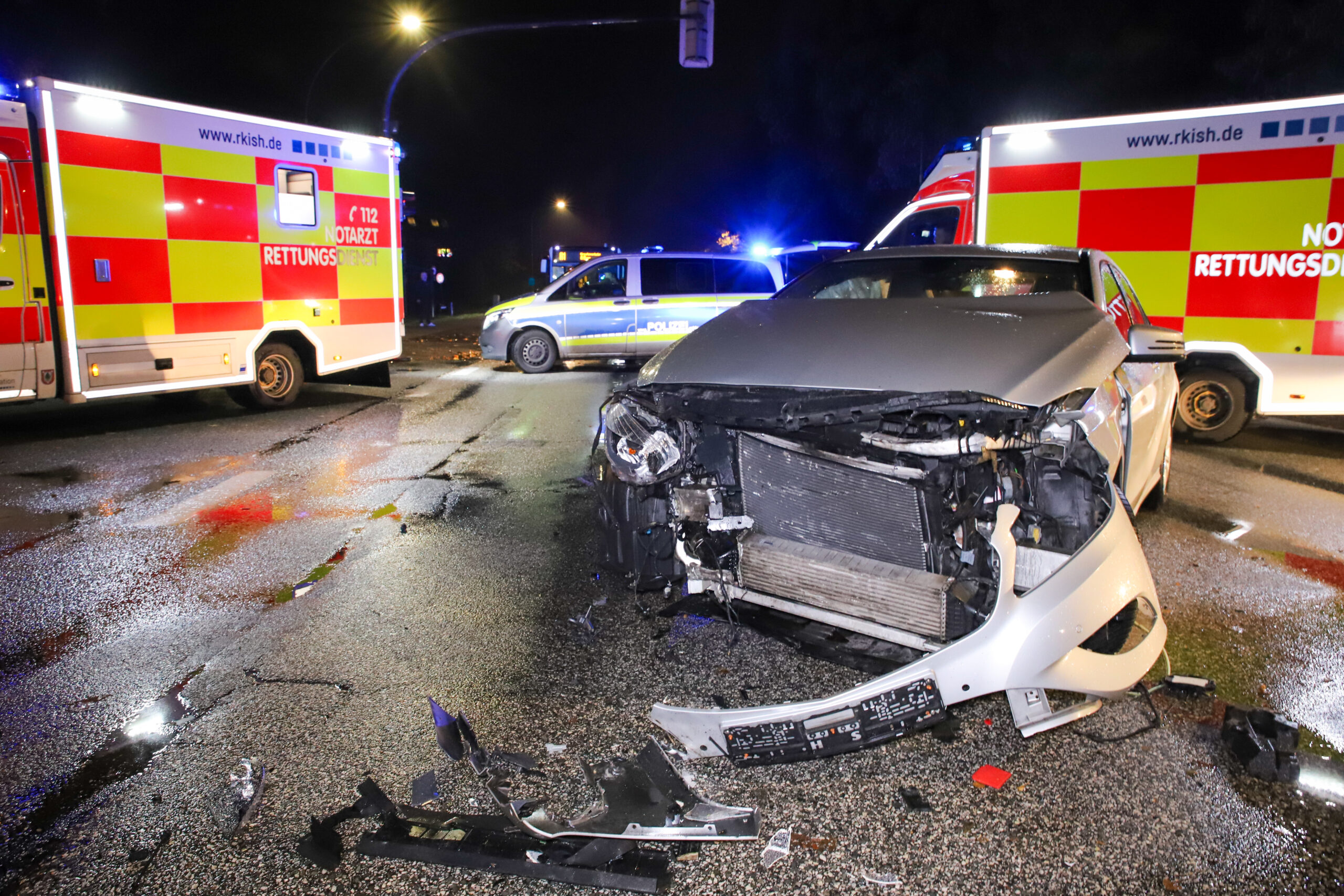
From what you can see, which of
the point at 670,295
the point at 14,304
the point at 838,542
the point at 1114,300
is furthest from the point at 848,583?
the point at 670,295

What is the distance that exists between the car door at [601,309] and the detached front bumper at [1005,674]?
1121 cm

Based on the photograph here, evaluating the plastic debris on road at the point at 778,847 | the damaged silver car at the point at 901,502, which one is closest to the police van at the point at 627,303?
the damaged silver car at the point at 901,502

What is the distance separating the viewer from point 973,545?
2.97m

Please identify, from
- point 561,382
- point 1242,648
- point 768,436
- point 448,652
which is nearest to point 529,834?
point 448,652

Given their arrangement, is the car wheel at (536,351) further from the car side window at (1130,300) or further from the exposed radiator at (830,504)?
the exposed radiator at (830,504)

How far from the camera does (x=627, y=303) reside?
44.3ft

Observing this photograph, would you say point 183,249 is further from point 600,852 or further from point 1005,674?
point 1005,674

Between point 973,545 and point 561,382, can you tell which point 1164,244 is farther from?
point 561,382

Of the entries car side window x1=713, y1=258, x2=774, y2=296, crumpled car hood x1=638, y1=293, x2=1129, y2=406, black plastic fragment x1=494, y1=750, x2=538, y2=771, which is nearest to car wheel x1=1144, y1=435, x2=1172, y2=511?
crumpled car hood x1=638, y1=293, x2=1129, y2=406

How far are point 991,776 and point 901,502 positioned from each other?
885 mm

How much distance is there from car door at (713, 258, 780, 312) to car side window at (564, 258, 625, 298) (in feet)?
4.64

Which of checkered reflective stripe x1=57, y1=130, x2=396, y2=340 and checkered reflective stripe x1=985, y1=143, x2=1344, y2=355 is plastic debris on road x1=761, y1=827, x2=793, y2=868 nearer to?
checkered reflective stripe x1=985, y1=143, x2=1344, y2=355

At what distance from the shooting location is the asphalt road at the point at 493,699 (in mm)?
2348

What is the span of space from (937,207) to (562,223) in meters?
65.7
